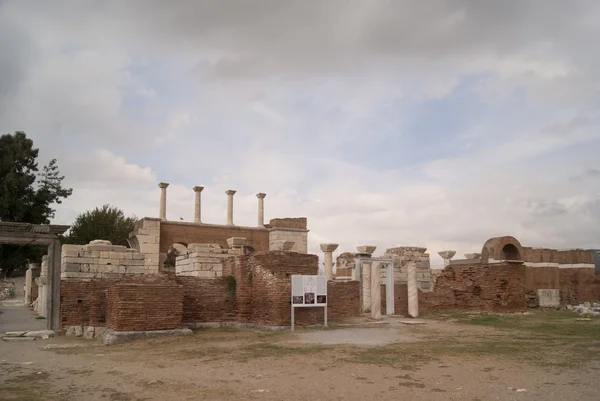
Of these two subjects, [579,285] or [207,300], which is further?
[579,285]

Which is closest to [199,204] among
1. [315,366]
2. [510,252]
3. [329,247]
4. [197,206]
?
[197,206]

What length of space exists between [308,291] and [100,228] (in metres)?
38.0

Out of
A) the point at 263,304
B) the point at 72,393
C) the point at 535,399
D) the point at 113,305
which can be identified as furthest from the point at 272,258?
the point at 535,399

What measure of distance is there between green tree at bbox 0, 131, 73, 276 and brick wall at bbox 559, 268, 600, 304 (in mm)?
39082

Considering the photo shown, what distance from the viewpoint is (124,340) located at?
39.8ft

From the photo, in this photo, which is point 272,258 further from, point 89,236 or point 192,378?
point 89,236

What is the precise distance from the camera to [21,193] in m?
44.8

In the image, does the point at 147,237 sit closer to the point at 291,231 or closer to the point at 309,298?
the point at 291,231

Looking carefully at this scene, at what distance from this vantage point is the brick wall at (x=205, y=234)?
40219 millimetres

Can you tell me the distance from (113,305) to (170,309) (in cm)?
132

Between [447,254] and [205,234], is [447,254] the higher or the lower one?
the lower one

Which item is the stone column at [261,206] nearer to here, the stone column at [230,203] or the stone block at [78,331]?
the stone column at [230,203]

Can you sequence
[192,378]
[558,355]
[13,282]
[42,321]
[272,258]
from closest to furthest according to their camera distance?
[192,378] → [558,355] → [272,258] → [42,321] → [13,282]

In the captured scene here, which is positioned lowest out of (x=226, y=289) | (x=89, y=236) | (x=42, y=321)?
(x=42, y=321)
